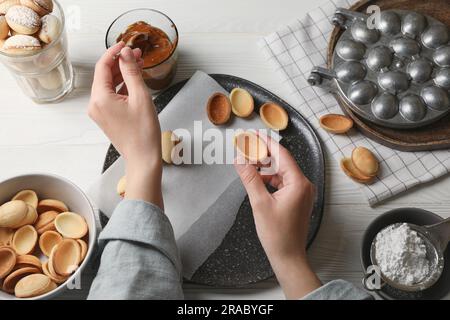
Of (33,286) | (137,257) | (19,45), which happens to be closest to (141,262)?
(137,257)

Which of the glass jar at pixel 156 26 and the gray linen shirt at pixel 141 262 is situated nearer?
the gray linen shirt at pixel 141 262

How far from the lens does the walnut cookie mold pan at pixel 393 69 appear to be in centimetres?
82

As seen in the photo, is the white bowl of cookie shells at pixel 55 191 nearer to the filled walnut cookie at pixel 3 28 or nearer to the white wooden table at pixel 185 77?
the white wooden table at pixel 185 77

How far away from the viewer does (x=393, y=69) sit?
0.84 meters

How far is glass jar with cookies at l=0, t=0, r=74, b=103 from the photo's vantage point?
0.74 m

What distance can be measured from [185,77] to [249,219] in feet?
0.87

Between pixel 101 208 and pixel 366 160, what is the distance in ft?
1.35

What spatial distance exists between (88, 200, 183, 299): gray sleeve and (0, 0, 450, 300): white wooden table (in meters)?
0.12

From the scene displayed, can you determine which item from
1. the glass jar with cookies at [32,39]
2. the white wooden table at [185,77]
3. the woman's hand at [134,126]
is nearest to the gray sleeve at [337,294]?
the white wooden table at [185,77]

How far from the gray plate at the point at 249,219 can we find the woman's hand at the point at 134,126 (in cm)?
12

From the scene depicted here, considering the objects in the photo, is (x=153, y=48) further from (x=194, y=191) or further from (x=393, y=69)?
(x=393, y=69)

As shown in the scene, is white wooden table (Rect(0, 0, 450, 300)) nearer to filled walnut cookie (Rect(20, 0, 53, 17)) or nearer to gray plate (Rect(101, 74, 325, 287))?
gray plate (Rect(101, 74, 325, 287))

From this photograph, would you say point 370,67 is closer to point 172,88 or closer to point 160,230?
point 172,88
